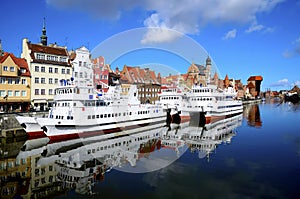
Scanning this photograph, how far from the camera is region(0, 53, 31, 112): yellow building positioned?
3897cm

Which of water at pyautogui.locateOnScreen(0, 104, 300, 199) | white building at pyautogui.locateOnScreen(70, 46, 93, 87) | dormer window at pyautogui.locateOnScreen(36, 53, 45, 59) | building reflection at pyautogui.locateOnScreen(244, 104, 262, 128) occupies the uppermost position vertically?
dormer window at pyautogui.locateOnScreen(36, 53, 45, 59)

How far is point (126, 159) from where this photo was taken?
23.4 meters

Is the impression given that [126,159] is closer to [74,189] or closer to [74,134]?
[74,189]

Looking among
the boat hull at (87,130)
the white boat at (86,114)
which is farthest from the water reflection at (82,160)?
the white boat at (86,114)

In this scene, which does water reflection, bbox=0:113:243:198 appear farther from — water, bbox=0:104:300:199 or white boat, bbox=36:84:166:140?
white boat, bbox=36:84:166:140

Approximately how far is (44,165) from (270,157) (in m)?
25.3

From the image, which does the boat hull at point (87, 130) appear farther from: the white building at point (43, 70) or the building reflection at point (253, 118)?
the building reflection at point (253, 118)

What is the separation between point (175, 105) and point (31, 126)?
35.6 meters

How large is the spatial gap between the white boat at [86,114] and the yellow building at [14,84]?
12188 mm

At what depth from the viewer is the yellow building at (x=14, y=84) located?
39.0 metres

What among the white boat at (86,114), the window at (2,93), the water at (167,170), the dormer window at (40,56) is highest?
the dormer window at (40,56)

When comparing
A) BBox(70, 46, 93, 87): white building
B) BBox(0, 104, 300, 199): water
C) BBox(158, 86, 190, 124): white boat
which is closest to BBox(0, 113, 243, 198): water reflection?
BBox(0, 104, 300, 199): water

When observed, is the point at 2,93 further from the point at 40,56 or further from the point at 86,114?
the point at 86,114

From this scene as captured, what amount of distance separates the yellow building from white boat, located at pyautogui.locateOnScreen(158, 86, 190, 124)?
32019mm
